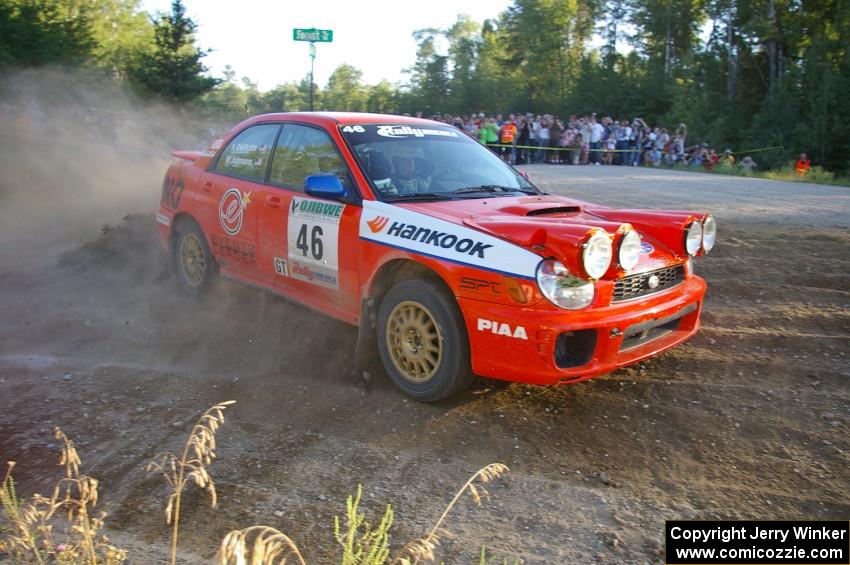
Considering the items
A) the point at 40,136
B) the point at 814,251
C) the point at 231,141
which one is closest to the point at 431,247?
the point at 231,141

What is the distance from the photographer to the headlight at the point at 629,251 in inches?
154

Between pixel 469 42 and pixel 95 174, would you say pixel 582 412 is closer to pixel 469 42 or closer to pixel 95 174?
pixel 95 174

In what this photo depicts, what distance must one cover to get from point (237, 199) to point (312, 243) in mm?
1176

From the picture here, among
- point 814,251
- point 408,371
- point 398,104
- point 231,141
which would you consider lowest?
point 408,371

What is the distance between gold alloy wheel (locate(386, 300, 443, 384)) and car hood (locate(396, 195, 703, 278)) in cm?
62

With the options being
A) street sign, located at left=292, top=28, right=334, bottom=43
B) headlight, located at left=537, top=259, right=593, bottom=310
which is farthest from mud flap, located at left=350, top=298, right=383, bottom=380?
street sign, located at left=292, top=28, right=334, bottom=43

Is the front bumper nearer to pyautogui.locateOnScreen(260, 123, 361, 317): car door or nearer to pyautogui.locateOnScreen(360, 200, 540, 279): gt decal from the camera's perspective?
pyautogui.locateOnScreen(360, 200, 540, 279): gt decal

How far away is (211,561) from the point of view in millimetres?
2852

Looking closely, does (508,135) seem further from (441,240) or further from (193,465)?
(193,465)

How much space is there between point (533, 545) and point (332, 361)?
253 cm

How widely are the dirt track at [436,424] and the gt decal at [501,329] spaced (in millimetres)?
600

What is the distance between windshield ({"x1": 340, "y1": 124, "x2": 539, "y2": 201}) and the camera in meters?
4.89

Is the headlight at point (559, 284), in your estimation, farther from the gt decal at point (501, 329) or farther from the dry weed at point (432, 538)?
the dry weed at point (432, 538)

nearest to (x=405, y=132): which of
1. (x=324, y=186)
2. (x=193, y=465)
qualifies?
(x=324, y=186)
